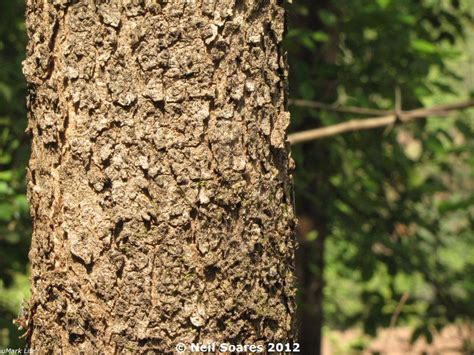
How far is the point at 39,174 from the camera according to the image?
181 cm

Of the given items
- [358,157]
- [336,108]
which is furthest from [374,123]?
[358,157]

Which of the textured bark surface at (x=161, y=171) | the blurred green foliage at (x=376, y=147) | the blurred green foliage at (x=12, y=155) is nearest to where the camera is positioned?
the textured bark surface at (x=161, y=171)

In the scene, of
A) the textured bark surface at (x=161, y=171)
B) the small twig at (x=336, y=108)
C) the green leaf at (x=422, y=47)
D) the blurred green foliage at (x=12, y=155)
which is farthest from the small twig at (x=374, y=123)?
the textured bark surface at (x=161, y=171)

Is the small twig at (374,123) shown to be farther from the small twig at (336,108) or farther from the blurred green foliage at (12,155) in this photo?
the blurred green foliage at (12,155)

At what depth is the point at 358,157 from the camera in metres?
5.20

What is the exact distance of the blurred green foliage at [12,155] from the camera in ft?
11.0

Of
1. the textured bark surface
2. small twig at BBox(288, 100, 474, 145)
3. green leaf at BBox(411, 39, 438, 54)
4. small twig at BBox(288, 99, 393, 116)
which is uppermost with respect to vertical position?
green leaf at BBox(411, 39, 438, 54)

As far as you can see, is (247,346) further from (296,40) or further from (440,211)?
(440,211)

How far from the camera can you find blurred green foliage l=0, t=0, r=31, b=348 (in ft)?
11.0

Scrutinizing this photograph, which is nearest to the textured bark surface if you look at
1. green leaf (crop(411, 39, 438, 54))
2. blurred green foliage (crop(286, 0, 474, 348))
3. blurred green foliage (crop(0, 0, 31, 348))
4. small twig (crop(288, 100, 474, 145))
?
blurred green foliage (crop(0, 0, 31, 348))

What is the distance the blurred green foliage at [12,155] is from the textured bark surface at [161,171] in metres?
1.54

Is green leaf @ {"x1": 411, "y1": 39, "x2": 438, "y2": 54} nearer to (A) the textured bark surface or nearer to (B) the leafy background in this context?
(B) the leafy background

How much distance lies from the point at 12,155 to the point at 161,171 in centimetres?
236

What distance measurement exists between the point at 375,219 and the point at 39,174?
3432 millimetres
